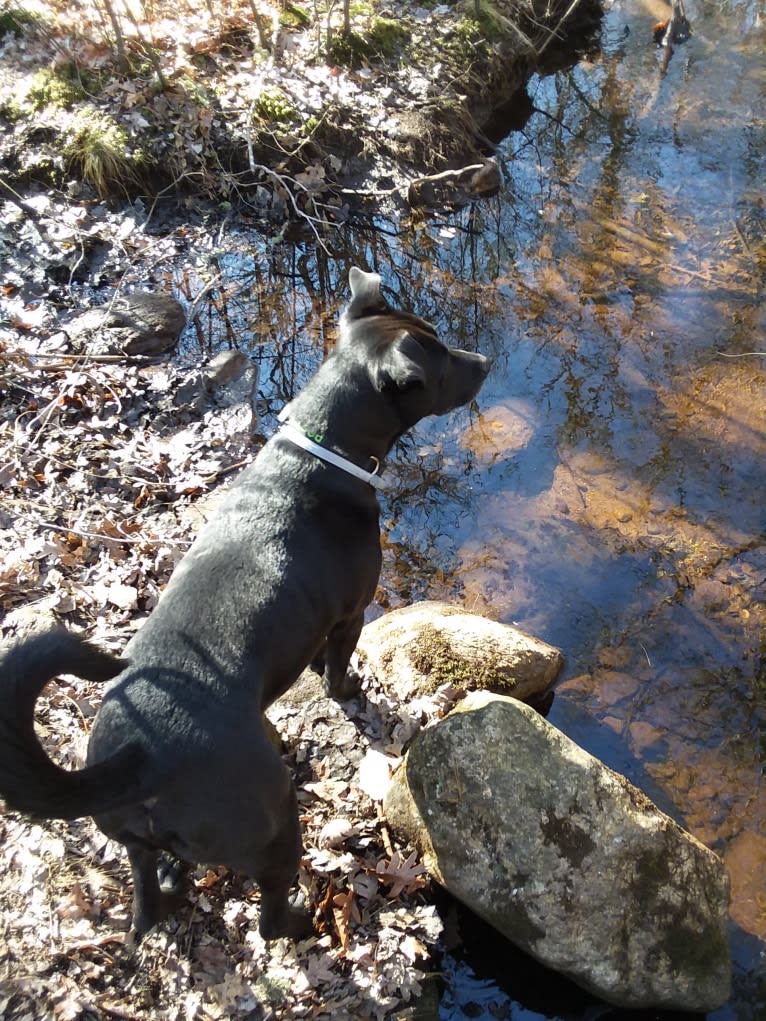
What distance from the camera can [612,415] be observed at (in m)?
6.15

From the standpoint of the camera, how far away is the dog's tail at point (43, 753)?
2.27m

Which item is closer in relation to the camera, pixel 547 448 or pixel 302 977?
pixel 302 977

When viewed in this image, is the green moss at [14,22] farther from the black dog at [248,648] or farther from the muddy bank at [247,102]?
the black dog at [248,648]

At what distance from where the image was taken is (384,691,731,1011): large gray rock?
10.7 ft

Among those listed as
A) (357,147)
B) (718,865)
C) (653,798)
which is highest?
(357,147)

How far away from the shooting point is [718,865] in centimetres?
357

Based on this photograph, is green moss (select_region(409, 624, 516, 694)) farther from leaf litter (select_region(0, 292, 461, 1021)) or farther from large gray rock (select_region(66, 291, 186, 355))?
large gray rock (select_region(66, 291, 186, 355))

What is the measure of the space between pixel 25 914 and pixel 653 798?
3.24m

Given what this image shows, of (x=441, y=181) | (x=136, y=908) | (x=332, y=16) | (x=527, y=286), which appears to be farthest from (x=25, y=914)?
(x=332, y=16)

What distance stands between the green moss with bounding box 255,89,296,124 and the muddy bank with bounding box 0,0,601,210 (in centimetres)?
2

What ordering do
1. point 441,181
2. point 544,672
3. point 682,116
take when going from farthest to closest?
point 682,116
point 441,181
point 544,672

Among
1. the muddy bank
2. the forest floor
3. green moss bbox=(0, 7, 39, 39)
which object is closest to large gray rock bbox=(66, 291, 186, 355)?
the forest floor

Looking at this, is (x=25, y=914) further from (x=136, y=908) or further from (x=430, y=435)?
(x=430, y=435)

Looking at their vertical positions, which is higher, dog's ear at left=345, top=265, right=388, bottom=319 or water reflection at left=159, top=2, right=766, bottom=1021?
dog's ear at left=345, top=265, right=388, bottom=319
